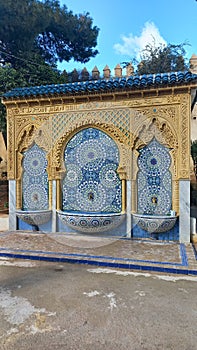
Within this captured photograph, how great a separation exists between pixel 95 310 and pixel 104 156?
125 inches

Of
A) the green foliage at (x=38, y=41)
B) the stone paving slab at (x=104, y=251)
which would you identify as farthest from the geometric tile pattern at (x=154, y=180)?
the green foliage at (x=38, y=41)

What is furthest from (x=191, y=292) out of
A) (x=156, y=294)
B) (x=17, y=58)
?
(x=17, y=58)

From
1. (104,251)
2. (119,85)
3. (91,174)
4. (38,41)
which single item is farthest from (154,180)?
(38,41)

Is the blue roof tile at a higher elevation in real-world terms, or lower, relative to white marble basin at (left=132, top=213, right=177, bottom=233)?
higher

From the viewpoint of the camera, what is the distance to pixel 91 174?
5.19m

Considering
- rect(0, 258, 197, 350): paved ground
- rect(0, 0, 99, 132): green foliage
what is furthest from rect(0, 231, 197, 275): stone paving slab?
rect(0, 0, 99, 132): green foliage

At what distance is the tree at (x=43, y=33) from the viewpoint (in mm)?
10695

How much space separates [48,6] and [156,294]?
1388 centimetres

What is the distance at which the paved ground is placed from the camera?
2000mm

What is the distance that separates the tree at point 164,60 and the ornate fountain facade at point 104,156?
32.9 feet

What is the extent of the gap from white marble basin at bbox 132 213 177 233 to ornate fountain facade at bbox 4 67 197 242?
0.02 meters

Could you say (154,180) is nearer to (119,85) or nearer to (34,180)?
(119,85)

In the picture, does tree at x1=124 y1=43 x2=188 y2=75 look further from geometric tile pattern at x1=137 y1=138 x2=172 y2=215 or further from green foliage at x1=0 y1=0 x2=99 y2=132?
geometric tile pattern at x1=137 y1=138 x2=172 y2=215

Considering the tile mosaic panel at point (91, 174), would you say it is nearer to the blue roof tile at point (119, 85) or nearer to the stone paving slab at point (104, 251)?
the stone paving slab at point (104, 251)
